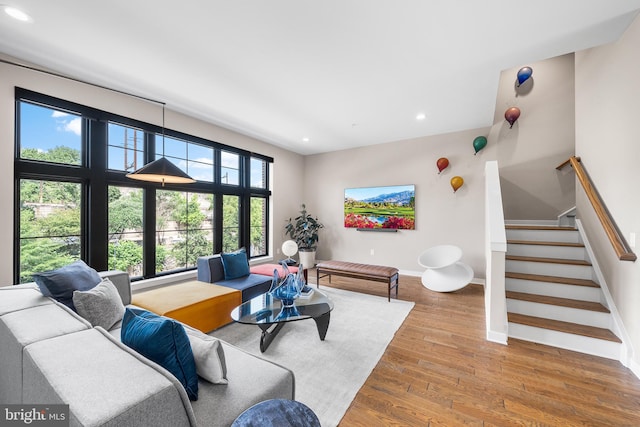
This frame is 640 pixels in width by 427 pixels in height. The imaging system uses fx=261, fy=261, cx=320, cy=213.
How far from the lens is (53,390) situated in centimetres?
93

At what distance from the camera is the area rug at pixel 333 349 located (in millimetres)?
1929

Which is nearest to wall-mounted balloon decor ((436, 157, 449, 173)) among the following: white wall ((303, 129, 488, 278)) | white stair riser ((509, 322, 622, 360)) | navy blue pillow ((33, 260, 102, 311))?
white wall ((303, 129, 488, 278))

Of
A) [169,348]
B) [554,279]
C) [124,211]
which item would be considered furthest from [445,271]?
[124,211]

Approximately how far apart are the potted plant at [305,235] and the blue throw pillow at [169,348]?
4.84 meters

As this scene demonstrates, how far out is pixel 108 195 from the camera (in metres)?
3.39

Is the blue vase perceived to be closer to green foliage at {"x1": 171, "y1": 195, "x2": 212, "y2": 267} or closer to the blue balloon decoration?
green foliage at {"x1": 171, "y1": 195, "x2": 212, "y2": 267}

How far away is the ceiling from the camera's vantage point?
2.00 meters

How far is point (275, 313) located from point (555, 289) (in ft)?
10.4

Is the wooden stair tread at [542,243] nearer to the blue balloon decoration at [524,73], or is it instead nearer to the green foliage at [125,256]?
the blue balloon decoration at [524,73]

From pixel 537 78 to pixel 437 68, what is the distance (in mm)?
3129

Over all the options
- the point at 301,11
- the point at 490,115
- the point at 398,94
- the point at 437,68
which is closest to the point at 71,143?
the point at 301,11

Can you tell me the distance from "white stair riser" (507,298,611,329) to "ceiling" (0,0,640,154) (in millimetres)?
2597

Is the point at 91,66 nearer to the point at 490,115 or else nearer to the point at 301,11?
the point at 301,11

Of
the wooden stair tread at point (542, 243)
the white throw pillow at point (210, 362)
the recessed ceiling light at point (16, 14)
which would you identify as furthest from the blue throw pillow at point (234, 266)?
the wooden stair tread at point (542, 243)
